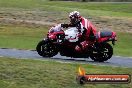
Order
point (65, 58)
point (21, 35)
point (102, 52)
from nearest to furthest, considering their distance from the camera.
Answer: point (102, 52), point (65, 58), point (21, 35)

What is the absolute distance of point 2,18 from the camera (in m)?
40.7

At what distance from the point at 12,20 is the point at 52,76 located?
85.4ft

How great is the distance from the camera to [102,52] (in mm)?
20062

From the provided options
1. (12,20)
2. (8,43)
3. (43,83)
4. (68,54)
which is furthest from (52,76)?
(12,20)

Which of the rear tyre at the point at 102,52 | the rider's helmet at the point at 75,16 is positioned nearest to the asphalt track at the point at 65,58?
the rear tyre at the point at 102,52

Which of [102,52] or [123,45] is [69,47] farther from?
[123,45]

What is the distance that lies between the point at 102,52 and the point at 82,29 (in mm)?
1203

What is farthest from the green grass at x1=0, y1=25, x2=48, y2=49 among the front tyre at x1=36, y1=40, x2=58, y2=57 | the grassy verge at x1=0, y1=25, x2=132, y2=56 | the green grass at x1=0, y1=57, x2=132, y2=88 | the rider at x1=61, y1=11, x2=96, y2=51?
the green grass at x1=0, y1=57, x2=132, y2=88

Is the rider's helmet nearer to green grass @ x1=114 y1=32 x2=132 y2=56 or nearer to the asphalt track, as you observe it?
the asphalt track

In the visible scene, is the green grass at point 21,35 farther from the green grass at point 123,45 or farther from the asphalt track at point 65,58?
the asphalt track at point 65,58

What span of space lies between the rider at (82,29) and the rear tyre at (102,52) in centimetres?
40

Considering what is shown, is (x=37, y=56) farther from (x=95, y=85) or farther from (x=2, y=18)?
(x=2, y=18)

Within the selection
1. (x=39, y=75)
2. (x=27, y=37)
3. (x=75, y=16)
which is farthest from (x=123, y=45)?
(x=39, y=75)

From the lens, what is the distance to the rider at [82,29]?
A: 19922 millimetres
